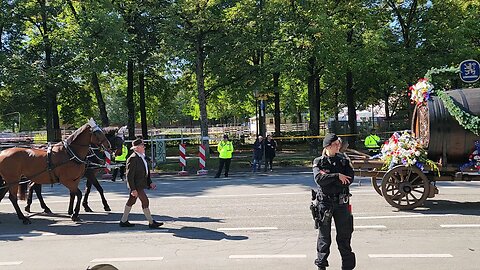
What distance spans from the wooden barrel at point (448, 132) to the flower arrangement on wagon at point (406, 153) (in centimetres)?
24

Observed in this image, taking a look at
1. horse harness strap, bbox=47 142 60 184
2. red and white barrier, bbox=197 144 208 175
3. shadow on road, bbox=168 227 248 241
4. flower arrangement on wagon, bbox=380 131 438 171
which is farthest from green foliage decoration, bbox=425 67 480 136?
red and white barrier, bbox=197 144 208 175

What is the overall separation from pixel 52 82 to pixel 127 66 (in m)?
4.90

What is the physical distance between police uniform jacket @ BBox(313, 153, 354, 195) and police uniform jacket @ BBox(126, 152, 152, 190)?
14.0ft

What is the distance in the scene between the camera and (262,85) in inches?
1046

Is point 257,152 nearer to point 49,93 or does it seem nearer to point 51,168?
point 51,168

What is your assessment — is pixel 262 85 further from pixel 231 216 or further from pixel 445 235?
pixel 445 235

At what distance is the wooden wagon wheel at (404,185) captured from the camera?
395 inches

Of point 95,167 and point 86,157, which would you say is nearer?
point 86,157

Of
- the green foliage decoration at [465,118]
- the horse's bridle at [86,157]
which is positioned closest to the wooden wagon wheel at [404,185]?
the green foliage decoration at [465,118]

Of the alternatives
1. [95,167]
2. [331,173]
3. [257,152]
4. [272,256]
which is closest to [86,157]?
[95,167]

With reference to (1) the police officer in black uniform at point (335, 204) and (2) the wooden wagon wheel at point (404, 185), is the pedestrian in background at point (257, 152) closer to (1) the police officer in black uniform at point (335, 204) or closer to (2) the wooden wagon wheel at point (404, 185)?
(2) the wooden wagon wheel at point (404, 185)


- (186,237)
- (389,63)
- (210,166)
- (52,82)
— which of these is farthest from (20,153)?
(389,63)

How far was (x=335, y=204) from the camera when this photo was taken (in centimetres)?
574

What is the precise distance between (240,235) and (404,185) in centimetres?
404
